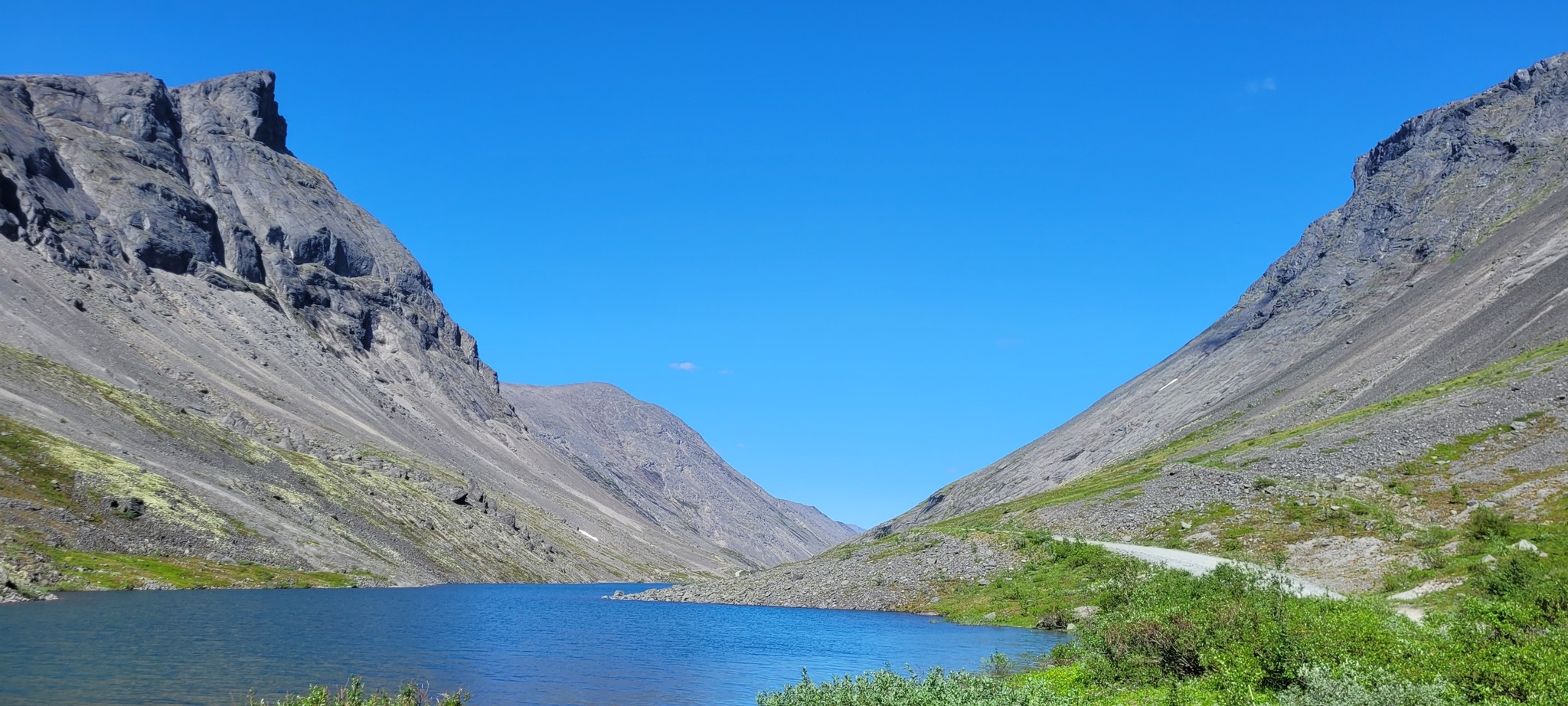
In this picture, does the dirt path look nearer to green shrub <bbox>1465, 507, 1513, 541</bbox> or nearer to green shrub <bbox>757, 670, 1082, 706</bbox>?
green shrub <bbox>1465, 507, 1513, 541</bbox>

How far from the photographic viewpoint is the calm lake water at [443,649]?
128ft

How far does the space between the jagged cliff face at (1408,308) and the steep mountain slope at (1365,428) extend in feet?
1.67

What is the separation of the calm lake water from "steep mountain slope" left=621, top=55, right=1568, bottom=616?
1331cm

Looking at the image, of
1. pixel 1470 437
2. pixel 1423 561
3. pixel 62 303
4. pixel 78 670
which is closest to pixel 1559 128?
pixel 1470 437

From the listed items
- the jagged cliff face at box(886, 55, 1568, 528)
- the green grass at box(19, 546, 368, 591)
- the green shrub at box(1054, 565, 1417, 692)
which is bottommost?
the jagged cliff face at box(886, 55, 1568, 528)

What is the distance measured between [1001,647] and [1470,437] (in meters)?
45.0

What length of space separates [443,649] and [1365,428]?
76.6m

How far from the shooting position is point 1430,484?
63.3m

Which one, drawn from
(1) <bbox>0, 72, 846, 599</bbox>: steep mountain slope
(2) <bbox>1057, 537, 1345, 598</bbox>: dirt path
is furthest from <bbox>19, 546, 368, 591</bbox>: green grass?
(2) <bbox>1057, 537, 1345, 598</bbox>: dirt path

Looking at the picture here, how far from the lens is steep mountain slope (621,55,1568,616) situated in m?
59.5

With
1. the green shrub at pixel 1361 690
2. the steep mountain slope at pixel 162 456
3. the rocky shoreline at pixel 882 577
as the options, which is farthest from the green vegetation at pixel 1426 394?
→ the steep mountain slope at pixel 162 456

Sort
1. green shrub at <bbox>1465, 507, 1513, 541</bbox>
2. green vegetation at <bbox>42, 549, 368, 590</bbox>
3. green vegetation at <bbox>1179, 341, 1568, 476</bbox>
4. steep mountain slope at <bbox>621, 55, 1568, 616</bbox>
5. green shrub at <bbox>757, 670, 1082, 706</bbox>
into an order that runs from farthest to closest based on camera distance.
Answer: green vegetation at <bbox>1179, 341, 1568, 476</bbox> → green vegetation at <bbox>42, 549, 368, 590</bbox> → steep mountain slope at <bbox>621, 55, 1568, 616</bbox> → green shrub at <bbox>1465, 507, 1513, 541</bbox> → green shrub at <bbox>757, 670, 1082, 706</bbox>

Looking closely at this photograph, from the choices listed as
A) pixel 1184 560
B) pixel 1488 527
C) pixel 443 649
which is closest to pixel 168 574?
pixel 443 649

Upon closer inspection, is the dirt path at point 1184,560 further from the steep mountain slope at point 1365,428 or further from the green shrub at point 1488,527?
the green shrub at point 1488,527
